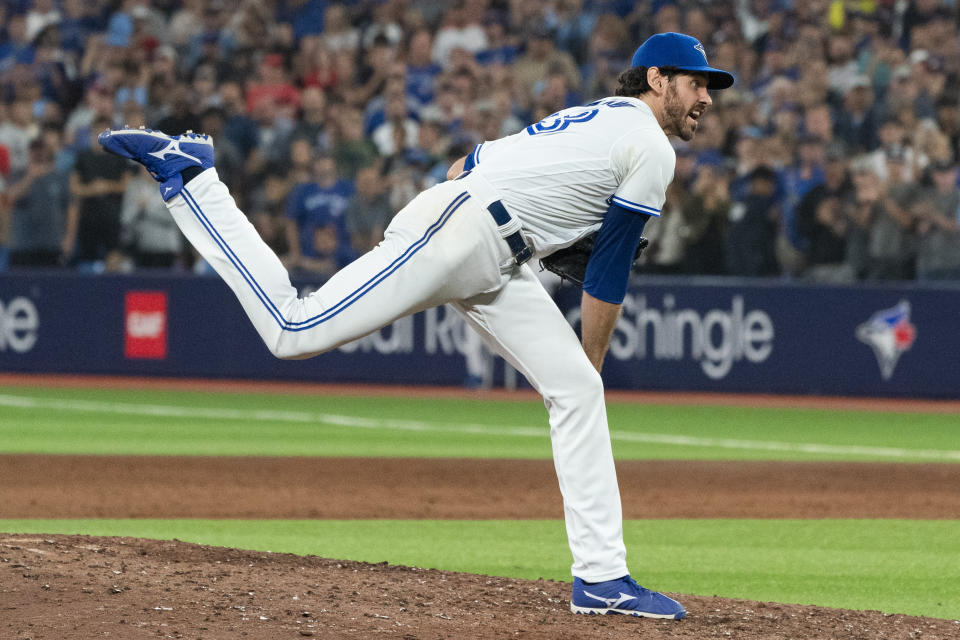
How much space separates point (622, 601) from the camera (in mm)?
5086

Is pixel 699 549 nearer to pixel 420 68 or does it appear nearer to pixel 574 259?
pixel 574 259

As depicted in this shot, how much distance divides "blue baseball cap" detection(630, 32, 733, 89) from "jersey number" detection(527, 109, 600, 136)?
266mm

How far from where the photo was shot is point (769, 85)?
56.5 ft

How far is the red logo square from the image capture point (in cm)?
1806

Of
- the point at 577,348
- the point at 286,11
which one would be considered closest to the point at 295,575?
the point at 577,348

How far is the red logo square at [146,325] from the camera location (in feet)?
59.3

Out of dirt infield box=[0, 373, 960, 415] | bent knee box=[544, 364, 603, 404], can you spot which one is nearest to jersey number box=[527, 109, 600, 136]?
bent knee box=[544, 364, 603, 404]

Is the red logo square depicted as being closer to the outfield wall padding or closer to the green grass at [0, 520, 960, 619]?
the outfield wall padding

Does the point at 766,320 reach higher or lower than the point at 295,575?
higher

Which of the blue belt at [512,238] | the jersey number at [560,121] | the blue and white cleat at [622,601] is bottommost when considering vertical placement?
the blue and white cleat at [622,601]

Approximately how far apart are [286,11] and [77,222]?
15.2 ft

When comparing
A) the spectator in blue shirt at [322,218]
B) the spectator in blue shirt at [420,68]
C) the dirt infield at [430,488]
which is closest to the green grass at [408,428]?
the dirt infield at [430,488]

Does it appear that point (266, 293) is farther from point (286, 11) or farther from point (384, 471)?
point (286, 11)

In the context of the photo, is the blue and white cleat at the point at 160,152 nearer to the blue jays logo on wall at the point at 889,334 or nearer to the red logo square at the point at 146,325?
the blue jays logo on wall at the point at 889,334
